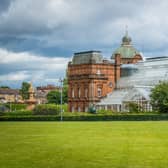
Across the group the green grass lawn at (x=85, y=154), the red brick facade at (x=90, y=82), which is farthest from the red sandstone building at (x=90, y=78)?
the green grass lawn at (x=85, y=154)

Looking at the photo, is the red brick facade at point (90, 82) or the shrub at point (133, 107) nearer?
the shrub at point (133, 107)

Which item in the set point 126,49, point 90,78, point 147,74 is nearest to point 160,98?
point 147,74

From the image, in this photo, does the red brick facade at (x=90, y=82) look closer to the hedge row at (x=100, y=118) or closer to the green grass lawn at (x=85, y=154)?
the hedge row at (x=100, y=118)

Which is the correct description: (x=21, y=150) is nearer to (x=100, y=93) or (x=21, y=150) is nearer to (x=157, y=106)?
(x=157, y=106)

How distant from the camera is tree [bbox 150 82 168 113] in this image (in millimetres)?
97250

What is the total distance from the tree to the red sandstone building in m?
28.0

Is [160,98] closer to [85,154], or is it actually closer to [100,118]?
[100,118]

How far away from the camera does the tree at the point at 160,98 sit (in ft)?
319

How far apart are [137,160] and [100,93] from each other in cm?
10627

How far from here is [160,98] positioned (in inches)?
3915

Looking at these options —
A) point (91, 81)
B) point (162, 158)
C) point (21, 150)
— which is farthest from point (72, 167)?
point (91, 81)

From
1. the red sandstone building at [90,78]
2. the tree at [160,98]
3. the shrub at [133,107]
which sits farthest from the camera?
the red sandstone building at [90,78]

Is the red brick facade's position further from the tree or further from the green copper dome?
the tree

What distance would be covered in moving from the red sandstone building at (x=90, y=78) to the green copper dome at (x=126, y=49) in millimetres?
10553
